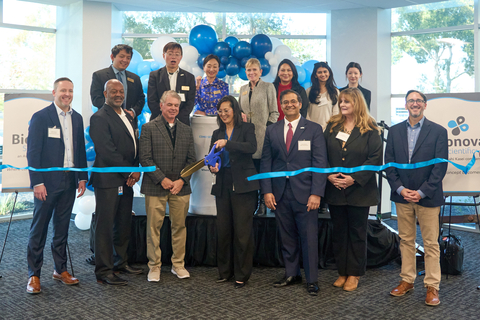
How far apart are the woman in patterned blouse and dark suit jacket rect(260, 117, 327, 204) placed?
0.93 metres

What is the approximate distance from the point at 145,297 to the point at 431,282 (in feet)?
7.40

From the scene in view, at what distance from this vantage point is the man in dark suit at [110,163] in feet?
11.4

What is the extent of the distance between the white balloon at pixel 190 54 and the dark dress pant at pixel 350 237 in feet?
11.5

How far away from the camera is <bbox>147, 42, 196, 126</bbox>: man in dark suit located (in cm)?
407

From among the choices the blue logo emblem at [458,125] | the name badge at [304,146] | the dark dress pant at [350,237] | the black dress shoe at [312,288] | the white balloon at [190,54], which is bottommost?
the black dress shoe at [312,288]

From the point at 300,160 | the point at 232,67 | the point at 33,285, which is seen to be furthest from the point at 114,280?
the point at 232,67

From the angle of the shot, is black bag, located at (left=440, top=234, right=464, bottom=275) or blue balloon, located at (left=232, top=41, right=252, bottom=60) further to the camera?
blue balloon, located at (left=232, top=41, right=252, bottom=60)

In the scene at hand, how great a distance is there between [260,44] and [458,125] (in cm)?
306

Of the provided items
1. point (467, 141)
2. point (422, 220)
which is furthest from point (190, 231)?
point (467, 141)

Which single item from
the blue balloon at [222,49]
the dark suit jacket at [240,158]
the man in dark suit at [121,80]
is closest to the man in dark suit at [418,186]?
the dark suit jacket at [240,158]

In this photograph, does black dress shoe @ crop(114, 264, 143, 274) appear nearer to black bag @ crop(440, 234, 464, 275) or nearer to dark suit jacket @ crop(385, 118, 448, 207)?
dark suit jacket @ crop(385, 118, 448, 207)

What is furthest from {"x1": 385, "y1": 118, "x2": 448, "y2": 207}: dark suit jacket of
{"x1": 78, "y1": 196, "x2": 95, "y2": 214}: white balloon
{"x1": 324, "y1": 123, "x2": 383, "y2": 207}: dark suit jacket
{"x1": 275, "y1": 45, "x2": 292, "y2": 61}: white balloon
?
{"x1": 78, "y1": 196, "x2": 95, "y2": 214}: white balloon

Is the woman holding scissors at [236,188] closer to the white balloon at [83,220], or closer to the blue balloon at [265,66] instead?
the blue balloon at [265,66]

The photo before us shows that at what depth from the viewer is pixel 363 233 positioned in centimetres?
340
